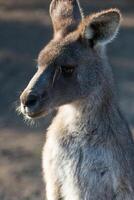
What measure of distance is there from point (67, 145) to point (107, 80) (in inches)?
21.9

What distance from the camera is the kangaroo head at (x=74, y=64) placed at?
5.57 meters

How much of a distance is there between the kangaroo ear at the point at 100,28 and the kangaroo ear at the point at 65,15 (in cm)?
26

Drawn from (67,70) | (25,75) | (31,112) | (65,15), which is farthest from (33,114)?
(25,75)

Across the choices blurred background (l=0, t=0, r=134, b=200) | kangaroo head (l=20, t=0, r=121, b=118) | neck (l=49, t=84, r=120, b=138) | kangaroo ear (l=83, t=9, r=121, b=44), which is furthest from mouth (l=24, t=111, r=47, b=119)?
blurred background (l=0, t=0, r=134, b=200)

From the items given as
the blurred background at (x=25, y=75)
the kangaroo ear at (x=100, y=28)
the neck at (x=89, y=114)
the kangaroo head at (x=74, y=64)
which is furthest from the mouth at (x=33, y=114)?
the blurred background at (x=25, y=75)

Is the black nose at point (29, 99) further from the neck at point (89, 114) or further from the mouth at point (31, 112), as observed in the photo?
the neck at point (89, 114)

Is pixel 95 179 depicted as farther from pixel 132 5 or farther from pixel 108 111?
pixel 132 5

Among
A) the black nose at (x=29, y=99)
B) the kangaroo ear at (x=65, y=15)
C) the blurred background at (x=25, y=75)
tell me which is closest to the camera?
the black nose at (x=29, y=99)

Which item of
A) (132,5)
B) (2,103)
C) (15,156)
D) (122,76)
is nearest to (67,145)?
(15,156)

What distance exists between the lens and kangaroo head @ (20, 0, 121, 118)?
5.57 metres

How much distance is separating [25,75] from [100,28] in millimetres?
6054

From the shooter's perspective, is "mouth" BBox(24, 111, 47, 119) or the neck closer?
"mouth" BBox(24, 111, 47, 119)

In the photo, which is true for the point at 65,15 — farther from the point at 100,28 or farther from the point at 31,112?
the point at 31,112

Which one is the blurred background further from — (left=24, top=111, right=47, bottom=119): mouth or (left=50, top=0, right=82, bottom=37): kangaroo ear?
(left=24, top=111, right=47, bottom=119): mouth
